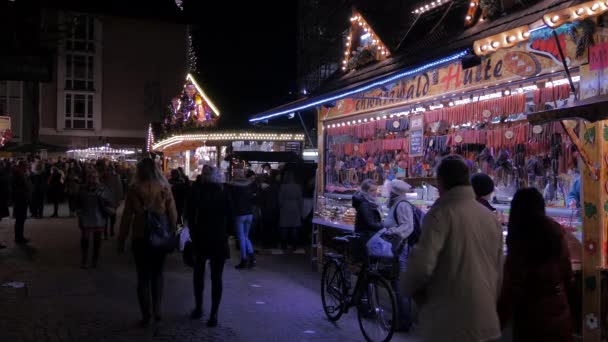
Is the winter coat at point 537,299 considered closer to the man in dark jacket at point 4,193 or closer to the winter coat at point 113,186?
the winter coat at point 113,186

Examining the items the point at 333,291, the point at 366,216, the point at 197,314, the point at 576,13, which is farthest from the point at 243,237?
the point at 576,13

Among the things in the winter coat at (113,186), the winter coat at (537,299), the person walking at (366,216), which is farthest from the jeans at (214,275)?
the winter coat at (113,186)

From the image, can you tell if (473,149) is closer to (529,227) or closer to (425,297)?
(529,227)

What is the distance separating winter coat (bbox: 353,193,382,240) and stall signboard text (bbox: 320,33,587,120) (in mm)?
2102

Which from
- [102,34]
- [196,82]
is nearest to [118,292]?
[196,82]

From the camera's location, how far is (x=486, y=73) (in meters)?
7.13

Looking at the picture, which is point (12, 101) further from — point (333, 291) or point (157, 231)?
point (333, 291)

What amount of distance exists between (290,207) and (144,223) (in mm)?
6468

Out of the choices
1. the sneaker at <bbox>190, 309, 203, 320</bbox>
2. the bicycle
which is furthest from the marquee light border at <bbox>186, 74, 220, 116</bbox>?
the bicycle

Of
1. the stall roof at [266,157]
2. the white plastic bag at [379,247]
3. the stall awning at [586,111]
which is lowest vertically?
the white plastic bag at [379,247]

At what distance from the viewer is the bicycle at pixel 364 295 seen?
5.92 meters

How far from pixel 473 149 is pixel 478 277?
17.7 feet

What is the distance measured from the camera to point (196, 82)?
2117 centimetres

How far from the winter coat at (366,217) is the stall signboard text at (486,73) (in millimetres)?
2102
